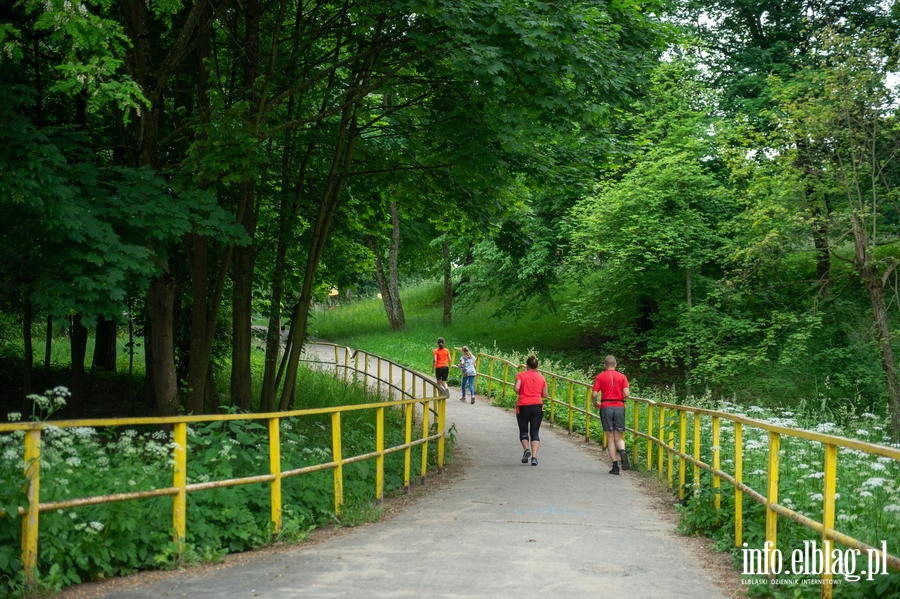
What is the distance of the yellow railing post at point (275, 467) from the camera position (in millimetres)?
7480

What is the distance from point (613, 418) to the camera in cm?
1330

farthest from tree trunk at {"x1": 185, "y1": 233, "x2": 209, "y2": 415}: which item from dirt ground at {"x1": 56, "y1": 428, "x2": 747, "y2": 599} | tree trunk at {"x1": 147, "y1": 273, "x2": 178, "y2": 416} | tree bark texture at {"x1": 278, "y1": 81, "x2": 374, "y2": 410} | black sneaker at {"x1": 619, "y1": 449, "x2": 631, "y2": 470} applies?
black sneaker at {"x1": 619, "y1": 449, "x2": 631, "y2": 470}

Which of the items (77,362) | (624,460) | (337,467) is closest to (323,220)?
(77,362)

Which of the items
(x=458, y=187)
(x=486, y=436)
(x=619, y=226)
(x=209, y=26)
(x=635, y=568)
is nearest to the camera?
(x=635, y=568)

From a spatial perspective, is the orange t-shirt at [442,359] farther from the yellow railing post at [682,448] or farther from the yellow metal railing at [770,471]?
the yellow railing post at [682,448]

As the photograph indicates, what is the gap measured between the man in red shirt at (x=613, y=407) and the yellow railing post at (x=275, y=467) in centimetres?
666

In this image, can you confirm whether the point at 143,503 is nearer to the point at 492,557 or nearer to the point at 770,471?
the point at 492,557

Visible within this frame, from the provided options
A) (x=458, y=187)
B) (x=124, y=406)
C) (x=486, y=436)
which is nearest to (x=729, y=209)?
(x=486, y=436)

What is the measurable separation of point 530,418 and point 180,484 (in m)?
7.97

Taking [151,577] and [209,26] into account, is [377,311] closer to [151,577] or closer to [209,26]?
[209,26]

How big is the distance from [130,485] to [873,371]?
941 inches

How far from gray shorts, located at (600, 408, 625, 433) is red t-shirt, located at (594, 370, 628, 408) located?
0.10 m

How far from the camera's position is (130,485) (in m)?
6.42

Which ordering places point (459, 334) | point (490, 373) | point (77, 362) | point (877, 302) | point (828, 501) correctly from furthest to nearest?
point (459, 334), point (490, 373), point (877, 302), point (77, 362), point (828, 501)
